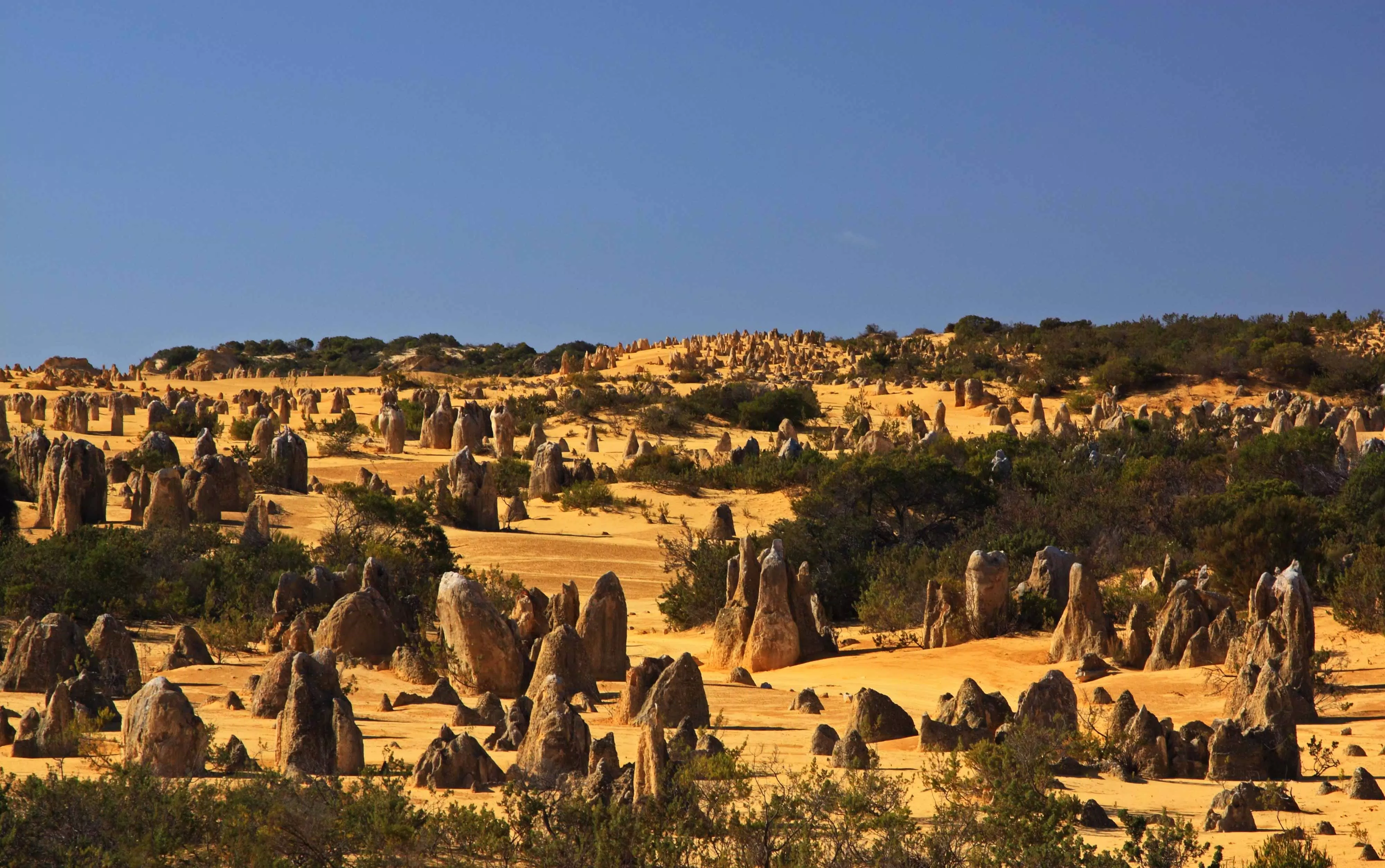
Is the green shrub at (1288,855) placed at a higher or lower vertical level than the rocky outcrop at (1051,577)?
lower

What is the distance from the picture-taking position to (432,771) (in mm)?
7625

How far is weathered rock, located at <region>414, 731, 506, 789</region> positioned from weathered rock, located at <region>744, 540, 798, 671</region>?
6.26 metres

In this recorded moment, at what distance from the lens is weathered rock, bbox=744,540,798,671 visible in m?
13.8

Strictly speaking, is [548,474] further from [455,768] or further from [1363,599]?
[455,768]

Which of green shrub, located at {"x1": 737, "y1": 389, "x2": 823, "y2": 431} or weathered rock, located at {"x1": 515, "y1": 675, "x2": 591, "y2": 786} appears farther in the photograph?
green shrub, located at {"x1": 737, "y1": 389, "x2": 823, "y2": 431}

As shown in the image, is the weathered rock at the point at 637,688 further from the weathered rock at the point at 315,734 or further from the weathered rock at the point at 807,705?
the weathered rock at the point at 315,734

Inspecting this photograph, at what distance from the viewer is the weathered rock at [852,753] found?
8.45 metres

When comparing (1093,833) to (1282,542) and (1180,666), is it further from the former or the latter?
(1282,542)

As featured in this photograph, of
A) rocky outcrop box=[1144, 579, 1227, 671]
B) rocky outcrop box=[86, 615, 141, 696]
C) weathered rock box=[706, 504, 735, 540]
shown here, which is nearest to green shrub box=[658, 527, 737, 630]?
weathered rock box=[706, 504, 735, 540]

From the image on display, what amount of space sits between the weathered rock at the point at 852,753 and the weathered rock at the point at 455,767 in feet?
6.48

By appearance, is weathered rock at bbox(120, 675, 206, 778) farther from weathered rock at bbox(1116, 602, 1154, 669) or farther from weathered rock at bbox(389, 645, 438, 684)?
weathered rock at bbox(1116, 602, 1154, 669)

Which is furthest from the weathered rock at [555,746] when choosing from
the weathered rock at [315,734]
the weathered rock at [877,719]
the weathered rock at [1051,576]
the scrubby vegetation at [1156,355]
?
the scrubby vegetation at [1156,355]

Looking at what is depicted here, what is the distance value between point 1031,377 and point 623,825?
1390 inches

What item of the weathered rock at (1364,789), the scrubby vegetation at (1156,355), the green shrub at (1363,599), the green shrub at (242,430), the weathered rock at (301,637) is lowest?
the weathered rock at (1364,789)
